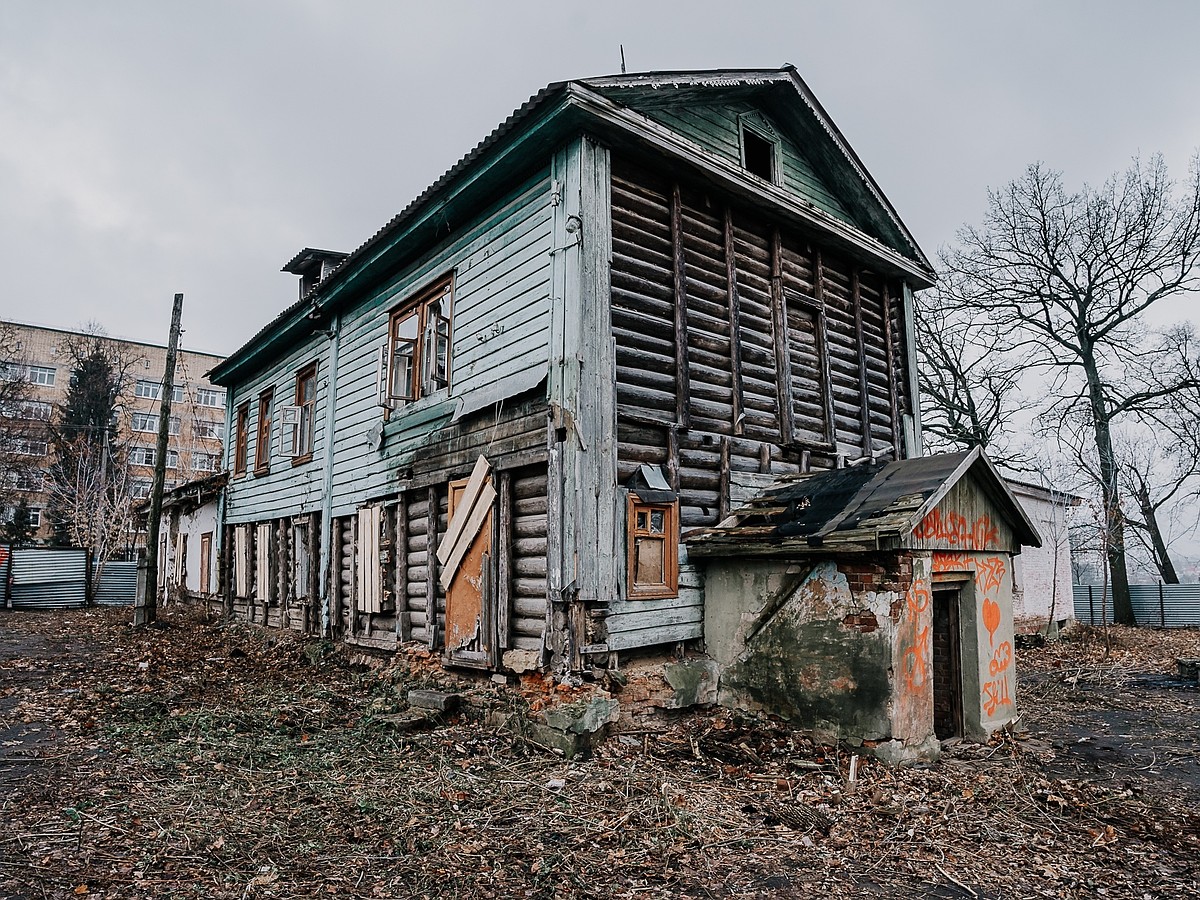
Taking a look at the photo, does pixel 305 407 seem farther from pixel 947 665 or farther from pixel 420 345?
pixel 947 665

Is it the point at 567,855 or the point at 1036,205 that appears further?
the point at 1036,205

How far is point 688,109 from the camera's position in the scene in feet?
→ 31.3

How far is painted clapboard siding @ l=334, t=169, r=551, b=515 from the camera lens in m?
8.37

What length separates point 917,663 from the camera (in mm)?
7141

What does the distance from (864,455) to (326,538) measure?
8.68 meters

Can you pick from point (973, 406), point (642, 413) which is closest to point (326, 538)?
point (642, 413)

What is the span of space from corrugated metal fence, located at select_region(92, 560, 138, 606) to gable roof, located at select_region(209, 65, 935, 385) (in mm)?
18149

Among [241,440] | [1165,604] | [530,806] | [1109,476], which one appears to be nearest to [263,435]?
[241,440]

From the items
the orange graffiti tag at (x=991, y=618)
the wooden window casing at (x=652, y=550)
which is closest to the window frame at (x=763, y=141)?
the wooden window casing at (x=652, y=550)

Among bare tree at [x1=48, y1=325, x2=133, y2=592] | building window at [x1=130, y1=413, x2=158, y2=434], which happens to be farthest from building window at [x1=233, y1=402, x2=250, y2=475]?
building window at [x1=130, y1=413, x2=158, y2=434]

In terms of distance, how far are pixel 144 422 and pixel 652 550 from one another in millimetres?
47627

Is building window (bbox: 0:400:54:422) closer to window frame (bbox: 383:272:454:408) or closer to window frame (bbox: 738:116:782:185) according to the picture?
window frame (bbox: 383:272:454:408)

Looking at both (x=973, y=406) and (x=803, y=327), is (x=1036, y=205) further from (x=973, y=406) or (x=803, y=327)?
(x=803, y=327)

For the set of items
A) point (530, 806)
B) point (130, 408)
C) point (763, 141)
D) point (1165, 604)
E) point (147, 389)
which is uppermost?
point (147, 389)
